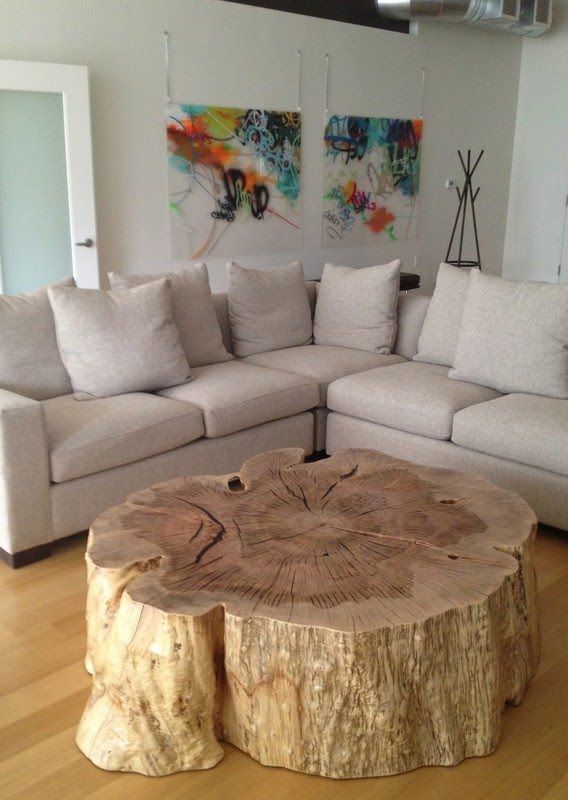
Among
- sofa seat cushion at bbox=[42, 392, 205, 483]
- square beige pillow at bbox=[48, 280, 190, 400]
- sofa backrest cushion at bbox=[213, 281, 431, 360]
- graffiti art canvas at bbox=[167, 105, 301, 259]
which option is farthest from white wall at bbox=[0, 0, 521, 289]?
sofa seat cushion at bbox=[42, 392, 205, 483]

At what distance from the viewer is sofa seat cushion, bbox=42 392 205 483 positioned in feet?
9.70

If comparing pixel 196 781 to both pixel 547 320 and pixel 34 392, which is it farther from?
pixel 547 320

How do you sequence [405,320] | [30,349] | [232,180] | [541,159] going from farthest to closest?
[541,159] → [232,180] → [405,320] → [30,349]

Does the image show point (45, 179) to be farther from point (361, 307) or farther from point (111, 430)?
point (111, 430)

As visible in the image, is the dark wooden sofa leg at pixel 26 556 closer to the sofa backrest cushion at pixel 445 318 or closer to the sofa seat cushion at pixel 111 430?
the sofa seat cushion at pixel 111 430

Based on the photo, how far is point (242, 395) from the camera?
3541mm

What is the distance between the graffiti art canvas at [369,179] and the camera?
611 centimetres

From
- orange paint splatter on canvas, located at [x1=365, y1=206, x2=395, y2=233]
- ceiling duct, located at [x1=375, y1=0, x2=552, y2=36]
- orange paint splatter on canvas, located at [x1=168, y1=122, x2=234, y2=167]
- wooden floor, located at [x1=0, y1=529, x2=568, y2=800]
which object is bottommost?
wooden floor, located at [x1=0, y1=529, x2=568, y2=800]

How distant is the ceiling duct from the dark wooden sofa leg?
488cm

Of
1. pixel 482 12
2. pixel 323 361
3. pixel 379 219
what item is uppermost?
pixel 482 12

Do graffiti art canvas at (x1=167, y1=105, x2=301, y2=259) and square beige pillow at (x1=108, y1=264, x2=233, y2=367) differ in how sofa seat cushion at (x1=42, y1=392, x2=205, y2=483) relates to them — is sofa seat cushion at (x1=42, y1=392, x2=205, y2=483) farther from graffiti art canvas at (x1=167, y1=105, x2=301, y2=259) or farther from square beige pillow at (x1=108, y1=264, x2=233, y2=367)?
graffiti art canvas at (x1=167, y1=105, x2=301, y2=259)

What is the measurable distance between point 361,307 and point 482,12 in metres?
3.21

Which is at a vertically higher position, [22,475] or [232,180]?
[232,180]

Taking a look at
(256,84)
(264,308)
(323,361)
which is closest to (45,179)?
(264,308)
